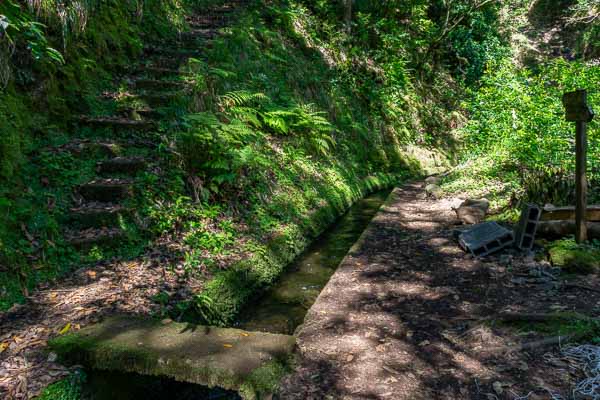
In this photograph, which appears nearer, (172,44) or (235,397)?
(235,397)

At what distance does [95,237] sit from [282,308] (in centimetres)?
219

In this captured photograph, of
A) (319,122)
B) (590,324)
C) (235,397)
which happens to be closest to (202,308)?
(235,397)

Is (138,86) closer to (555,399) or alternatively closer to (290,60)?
(290,60)

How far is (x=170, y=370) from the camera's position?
9.57 ft

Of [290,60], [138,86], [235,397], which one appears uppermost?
[290,60]

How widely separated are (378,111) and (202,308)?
12.0 m

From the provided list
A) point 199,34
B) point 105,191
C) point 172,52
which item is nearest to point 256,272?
point 105,191

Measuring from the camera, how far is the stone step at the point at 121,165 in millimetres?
5086

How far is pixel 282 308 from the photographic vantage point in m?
4.66

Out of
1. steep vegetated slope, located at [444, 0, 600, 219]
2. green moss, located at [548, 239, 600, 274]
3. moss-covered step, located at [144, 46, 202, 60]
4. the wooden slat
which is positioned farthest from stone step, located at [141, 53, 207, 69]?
green moss, located at [548, 239, 600, 274]

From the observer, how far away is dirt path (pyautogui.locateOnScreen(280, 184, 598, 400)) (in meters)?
2.90

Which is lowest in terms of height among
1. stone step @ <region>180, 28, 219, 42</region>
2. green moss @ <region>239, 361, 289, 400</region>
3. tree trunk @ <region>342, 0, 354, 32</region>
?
green moss @ <region>239, 361, 289, 400</region>

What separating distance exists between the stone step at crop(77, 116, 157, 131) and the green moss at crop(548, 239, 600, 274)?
18.4 ft

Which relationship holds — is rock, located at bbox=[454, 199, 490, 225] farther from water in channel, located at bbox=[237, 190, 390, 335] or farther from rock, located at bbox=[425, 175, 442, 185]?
rock, located at bbox=[425, 175, 442, 185]
